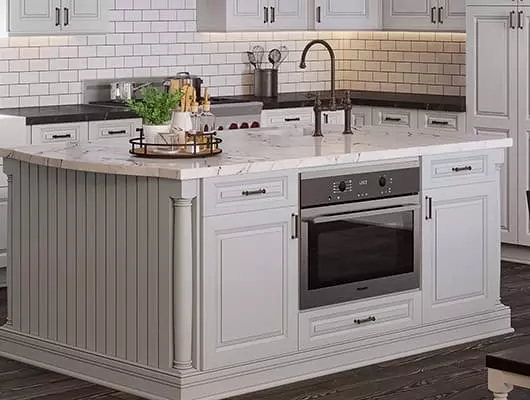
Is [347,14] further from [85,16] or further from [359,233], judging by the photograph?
[359,233]

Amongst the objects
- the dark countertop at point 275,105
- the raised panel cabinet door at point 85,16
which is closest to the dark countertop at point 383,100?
the dark countertop at point 275,105

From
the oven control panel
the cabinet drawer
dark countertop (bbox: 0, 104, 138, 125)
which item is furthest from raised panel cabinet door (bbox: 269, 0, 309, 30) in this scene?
the cabinet drawer

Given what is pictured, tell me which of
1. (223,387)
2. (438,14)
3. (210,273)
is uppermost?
(438,14)

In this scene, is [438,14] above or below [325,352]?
above

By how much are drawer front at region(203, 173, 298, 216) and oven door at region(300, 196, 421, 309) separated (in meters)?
0.16

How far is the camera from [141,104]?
17.9 feet

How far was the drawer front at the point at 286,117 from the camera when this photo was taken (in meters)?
8.58

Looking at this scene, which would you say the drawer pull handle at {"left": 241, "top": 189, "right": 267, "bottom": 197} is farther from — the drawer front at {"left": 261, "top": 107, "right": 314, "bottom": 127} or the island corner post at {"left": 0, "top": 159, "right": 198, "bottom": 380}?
the drawer front at {"left": 261, "top": 107, "right": 314, "bottom": 127}

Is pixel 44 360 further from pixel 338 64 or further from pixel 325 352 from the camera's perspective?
pixel 338 64

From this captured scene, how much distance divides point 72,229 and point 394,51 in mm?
4430

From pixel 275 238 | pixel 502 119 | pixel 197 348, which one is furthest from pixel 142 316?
pixel 502 119

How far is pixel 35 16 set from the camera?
7.54 m

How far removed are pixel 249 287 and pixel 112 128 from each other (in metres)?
2.68

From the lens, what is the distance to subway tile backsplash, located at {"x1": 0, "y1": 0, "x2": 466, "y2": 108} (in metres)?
7.99
